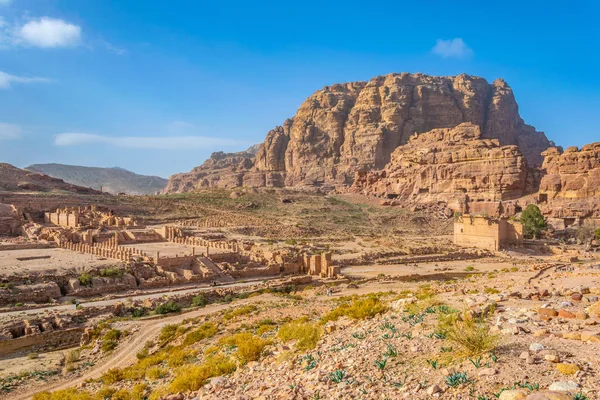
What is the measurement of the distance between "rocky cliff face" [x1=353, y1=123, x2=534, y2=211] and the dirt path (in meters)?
58.8

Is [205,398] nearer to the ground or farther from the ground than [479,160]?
nearer to the ground

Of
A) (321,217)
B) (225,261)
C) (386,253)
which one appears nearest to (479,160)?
(321,217)

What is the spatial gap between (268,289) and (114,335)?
1005 centimetres

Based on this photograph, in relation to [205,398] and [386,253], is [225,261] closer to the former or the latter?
[386,253]

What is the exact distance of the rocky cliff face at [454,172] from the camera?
71.9 metres

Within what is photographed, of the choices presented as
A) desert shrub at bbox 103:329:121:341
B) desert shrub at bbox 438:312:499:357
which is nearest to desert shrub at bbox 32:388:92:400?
desert shrub at bbox 103:329:121:341

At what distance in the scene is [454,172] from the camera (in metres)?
76.9

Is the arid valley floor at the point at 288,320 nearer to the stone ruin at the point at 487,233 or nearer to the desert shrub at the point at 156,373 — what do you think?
the desert shrub at the point at 156,373

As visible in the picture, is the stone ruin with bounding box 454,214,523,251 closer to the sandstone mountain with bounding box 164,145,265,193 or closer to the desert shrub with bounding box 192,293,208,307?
the desert shrub with bounding box 192,293,208,307

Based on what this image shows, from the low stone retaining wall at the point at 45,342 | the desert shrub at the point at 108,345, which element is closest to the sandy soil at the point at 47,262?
the low stone retaining wall at the point at 45,342

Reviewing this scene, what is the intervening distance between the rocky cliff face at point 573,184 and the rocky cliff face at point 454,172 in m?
4.22

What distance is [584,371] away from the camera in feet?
20.1

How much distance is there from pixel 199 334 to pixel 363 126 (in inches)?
4069

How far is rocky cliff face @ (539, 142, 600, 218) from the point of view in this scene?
62938 millimetres
